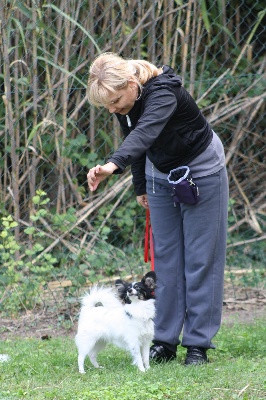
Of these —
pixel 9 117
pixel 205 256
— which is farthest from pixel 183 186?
pixel 9 117

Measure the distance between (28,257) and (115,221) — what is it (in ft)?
2.90

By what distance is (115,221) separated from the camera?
7027 mm

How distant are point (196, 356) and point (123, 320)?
0.51 meters

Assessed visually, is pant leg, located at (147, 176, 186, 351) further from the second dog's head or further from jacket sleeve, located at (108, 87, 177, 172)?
jacket sleeve, located at (108, 87, 177, 172)

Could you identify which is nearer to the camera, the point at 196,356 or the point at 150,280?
the point at 150,280

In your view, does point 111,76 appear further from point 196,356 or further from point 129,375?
point 196,356

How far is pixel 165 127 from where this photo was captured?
4359 mm

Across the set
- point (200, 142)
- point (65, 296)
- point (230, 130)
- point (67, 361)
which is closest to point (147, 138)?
point (200, 142)

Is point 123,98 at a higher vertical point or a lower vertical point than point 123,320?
higher

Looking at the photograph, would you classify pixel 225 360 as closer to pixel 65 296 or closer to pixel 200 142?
pixel 200 142

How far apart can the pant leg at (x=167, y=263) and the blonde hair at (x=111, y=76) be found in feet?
2.38

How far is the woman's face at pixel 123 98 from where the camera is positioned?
13.6ft

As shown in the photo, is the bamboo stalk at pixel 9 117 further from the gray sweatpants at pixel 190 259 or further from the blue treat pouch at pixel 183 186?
the blue treat pouch at pixel 183 186

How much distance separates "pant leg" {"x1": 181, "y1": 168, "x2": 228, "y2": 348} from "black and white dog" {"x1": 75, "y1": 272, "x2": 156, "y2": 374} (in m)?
0.26
